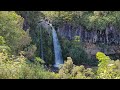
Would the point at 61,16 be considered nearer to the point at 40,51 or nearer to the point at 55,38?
the point at 55,38

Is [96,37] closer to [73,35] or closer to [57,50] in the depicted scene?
[73,35]

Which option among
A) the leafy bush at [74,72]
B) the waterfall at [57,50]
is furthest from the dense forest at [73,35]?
the leafy bush at [74,72]

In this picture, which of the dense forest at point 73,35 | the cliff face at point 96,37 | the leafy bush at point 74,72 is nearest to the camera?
the leafy bush at point 74,72

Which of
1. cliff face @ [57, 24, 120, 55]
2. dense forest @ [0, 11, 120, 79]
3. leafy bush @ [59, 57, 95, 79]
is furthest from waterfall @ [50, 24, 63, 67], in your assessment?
leafy bush @ [59, 57, 95, 79]

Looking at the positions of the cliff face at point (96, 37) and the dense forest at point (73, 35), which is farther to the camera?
the cliff face at point (96, 37)

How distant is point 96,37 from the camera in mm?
27484

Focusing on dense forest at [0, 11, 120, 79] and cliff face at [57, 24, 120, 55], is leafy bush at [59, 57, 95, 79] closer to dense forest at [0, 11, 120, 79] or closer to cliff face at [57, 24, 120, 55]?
dense forest at [0, 11, 120, 79]

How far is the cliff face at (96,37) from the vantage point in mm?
26891

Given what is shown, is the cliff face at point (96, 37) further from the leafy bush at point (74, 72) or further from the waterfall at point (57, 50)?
the leafy bush at point (74, 72)

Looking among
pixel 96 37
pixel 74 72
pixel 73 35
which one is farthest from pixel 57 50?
pixel 74 72

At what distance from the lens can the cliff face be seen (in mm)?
26891
